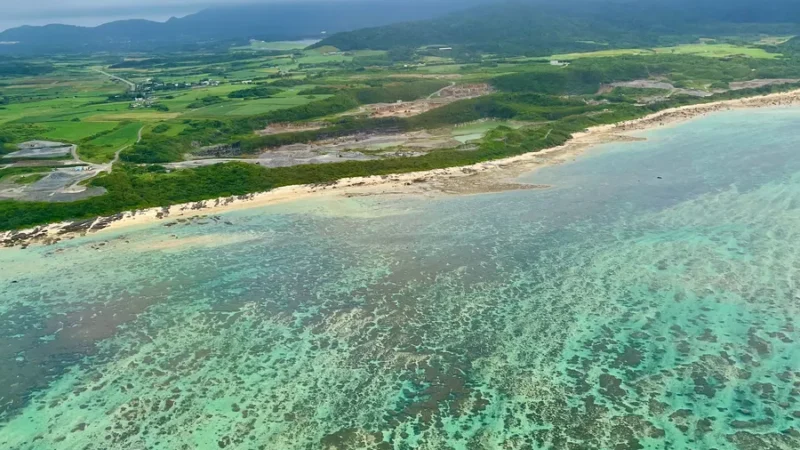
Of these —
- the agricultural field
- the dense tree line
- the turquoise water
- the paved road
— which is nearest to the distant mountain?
the agricultural field

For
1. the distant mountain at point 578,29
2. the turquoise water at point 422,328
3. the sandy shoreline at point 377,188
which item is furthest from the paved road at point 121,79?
the turquoise water at point 422,328

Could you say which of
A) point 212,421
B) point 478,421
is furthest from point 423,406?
point 212,421

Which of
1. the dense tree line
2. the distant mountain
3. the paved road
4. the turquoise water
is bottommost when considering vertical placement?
the turquoise water

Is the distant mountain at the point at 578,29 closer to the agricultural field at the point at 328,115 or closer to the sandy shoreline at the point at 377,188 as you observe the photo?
the agricultural field at the point at 328,115

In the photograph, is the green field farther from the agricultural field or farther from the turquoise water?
the turquoise water

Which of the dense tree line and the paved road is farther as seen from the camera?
the paved road

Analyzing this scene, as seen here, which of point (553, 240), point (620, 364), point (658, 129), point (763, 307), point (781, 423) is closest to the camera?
point (781, 423)

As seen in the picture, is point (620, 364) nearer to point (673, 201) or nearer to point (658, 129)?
point (673, 201)

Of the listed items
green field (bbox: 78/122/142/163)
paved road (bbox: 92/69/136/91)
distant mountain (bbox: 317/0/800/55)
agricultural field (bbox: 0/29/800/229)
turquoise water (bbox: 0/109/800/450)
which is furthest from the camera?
distant mountain (bbox: 317/0/800/55)
